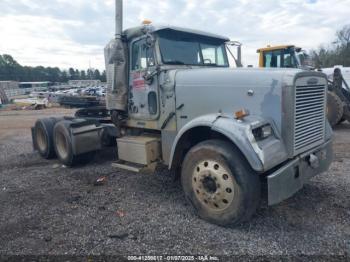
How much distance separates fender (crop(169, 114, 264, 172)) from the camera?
11.4 ft

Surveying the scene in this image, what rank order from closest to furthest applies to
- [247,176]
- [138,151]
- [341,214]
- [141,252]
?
[141,252]
[247,176]
[341,214]
[138,151]

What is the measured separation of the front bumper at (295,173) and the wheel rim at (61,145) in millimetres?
4816

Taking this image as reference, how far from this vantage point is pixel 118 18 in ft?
18.9

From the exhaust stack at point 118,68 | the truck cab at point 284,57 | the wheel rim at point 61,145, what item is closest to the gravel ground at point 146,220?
the wheel rim at point 61,145

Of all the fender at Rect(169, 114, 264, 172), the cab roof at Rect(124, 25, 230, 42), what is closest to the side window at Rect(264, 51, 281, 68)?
the cab roof at Rect(124, 25, 230, 42)

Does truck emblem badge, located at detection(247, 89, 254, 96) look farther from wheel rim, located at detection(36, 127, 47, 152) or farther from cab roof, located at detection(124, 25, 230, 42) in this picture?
wheel rim, located at detection(36, 127, 47, 152)

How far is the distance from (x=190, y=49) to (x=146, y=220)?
2952mm

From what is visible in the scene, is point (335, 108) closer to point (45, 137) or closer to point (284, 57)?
point (284, 57)

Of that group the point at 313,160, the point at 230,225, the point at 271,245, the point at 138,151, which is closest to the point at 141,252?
the point at 230,225

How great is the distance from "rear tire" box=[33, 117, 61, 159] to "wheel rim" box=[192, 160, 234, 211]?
464 centimetres

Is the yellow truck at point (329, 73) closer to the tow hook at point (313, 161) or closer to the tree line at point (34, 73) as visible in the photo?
the tow hook at point (313, 161)

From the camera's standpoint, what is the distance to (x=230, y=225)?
3869 mm

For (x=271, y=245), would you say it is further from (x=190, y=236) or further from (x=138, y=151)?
(x=138, y=151)

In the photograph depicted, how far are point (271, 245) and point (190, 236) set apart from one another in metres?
0.93
